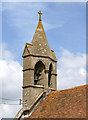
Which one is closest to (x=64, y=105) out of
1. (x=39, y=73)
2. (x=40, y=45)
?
(x=39, y=73)

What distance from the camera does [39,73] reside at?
2631 centimetres

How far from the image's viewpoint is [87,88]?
22781mm

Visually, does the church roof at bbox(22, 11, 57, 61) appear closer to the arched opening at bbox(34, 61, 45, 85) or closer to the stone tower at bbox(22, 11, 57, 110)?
the stone tower at bbox(22, 11, 57, 110)

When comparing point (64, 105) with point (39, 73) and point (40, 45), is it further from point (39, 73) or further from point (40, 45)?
point (40, 45)

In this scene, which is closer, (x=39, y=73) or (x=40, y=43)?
(x=39, y=73)

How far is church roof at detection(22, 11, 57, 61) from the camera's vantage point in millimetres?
26078

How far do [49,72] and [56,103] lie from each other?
4580 mm

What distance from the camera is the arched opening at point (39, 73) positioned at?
26.0 m

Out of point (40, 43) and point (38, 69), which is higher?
point (40, 43)

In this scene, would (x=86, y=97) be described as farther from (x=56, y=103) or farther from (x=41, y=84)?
(x=41, y=84)

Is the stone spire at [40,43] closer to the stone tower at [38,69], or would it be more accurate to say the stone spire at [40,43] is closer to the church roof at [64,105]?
the stone tower at [38,69]

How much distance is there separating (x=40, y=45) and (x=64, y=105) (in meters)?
6.37

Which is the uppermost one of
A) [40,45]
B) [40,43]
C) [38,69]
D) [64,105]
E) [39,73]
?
[40,43]

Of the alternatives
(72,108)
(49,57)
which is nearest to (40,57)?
(49,57)
